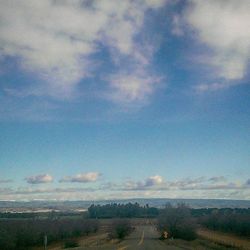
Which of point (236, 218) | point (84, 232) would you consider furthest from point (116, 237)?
point (236, 218)

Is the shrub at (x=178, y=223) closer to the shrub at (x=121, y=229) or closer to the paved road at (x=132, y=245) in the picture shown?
the shrub at (x=121, y=229)

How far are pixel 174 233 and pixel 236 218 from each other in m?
46.1

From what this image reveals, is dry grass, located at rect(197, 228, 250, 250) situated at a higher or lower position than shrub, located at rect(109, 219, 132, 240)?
lower

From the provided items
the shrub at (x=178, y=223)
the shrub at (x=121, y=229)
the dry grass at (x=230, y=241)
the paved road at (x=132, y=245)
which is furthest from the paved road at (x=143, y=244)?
the dry grass at (x=230, y=241)

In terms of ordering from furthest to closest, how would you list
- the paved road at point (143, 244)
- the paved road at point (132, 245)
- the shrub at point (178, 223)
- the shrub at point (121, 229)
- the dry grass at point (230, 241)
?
the shrub at point (121, 229)
the shrub at point (178, 223)
the dry grass at point (230, 241)
the paved road at point (143, 244)
the paved road at point (132, 245)

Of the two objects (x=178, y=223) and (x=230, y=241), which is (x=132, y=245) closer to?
(x=230, y=241)

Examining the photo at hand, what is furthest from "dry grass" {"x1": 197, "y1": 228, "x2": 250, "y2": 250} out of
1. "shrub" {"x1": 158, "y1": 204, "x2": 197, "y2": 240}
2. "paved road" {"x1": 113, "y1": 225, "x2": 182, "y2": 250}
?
"paved road" {"x1": 113, "y1": 225, "x2": 182, "y2": 250}

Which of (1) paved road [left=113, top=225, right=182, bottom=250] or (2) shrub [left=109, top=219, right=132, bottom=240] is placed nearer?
(1) paved road [left=113, top=225, right=182, bottom=250]

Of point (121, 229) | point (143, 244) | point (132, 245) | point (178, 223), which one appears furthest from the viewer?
point (121, 229)

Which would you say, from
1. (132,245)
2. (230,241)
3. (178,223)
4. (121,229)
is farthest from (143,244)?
(121,229)

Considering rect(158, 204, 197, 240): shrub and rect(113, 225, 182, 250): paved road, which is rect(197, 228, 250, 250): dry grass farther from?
rect(113, 225, 182, 250): paved road

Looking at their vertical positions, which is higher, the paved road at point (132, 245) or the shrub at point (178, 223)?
the shrub at point (178, 223)

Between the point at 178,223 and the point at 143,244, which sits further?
the point at 178,223

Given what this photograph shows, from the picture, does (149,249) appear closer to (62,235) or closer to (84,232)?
(62,235)
